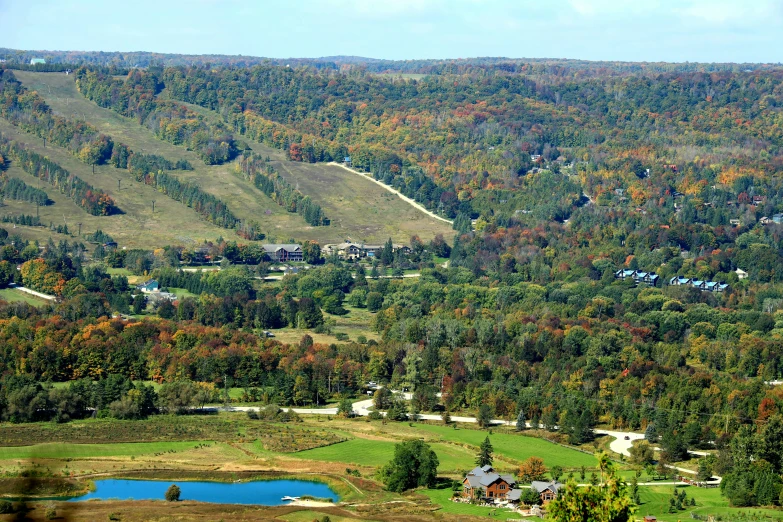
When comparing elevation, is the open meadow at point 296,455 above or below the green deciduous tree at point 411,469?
below

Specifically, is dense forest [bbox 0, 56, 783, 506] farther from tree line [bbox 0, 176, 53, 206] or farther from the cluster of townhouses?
tree line [bbox 0, 176, 53, 206]

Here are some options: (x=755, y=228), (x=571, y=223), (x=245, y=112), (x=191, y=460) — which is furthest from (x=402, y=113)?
(x=191, y=460)

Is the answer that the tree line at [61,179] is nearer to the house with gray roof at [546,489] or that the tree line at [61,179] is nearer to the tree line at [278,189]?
the tree line at [278,189]

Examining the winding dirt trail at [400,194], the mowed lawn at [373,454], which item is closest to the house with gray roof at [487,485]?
the mowed lawn at [373,454]

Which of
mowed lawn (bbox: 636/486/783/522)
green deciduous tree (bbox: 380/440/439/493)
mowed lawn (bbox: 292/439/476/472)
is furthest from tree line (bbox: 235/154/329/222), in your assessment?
mowed lawn (bbox: 636/486/783/522)

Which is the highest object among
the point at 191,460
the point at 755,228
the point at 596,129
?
the point at 596,129

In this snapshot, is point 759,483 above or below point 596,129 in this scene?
below

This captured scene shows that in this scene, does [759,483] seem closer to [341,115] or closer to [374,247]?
[374,247]
